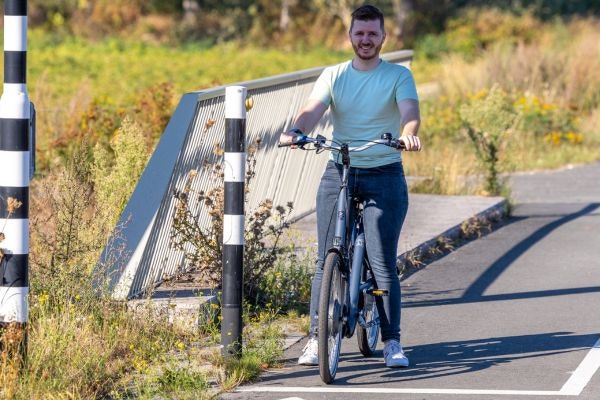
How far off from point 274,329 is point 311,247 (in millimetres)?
1916

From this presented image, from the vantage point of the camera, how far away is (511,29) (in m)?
46.8

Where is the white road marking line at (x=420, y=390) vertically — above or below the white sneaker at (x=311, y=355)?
below

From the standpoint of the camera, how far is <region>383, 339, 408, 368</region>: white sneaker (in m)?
6.94

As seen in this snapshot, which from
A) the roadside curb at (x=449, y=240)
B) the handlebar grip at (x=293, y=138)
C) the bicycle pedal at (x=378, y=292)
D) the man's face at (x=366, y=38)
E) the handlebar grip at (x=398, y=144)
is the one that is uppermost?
the man's face at (x=366, y=38)

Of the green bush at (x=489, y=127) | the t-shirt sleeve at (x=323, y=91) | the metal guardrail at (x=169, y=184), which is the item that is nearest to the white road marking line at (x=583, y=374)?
the t-shirt sleeve at (x=323, y=91)

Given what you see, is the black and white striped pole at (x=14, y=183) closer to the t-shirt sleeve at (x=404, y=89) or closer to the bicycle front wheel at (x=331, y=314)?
the bicycle front wheel at (x=331, y=314)

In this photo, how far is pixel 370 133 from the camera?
6859 millimetres

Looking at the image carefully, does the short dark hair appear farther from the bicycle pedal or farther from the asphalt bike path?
the asphalt bike path

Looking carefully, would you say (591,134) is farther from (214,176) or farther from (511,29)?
(511,29)

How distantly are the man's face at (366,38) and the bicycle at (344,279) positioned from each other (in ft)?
1.48

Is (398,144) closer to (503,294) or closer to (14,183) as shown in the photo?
(14,183)

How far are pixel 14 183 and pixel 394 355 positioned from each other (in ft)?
6.95

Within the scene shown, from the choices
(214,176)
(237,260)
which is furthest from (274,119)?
(237,260)

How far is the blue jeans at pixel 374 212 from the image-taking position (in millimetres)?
6863
